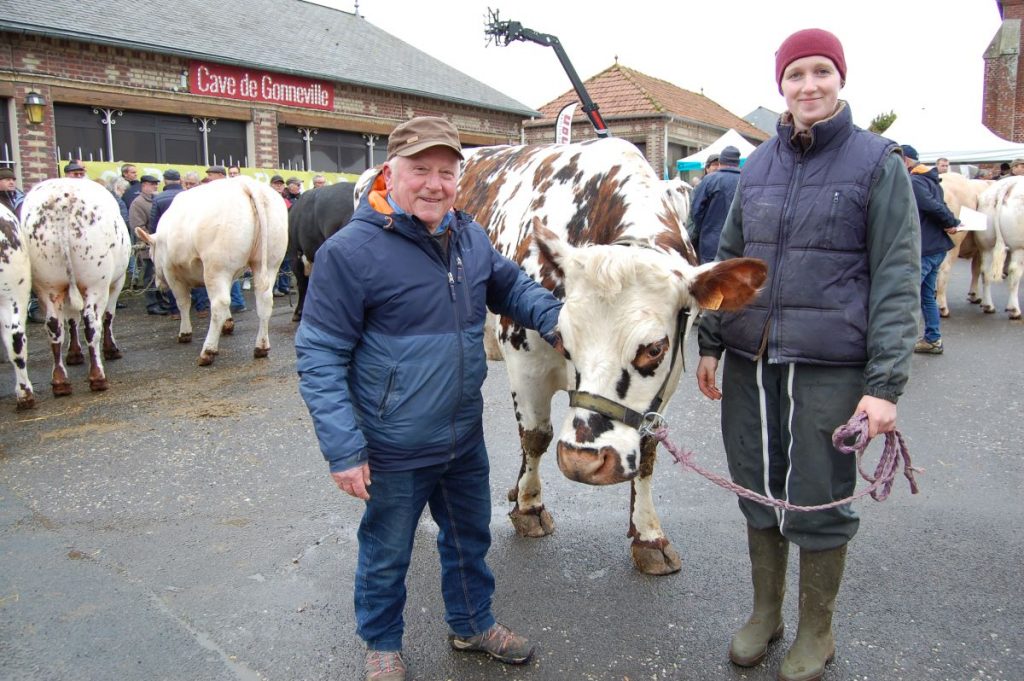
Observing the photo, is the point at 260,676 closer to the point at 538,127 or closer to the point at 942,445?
the point at 942,445

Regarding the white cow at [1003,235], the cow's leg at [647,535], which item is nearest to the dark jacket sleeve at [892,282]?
the cow's leg at [647,535]

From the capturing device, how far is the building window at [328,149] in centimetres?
1686

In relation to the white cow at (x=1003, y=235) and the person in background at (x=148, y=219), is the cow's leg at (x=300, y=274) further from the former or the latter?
the white cow at (x=1003, y=235)

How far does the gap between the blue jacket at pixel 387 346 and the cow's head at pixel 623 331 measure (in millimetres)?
388

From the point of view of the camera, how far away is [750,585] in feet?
10.5

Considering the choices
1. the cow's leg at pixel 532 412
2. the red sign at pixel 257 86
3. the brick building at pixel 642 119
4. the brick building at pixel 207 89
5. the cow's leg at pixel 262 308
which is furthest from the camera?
the brick building at pixel 642 119

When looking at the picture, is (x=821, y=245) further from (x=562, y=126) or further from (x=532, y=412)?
(x=562, y=126)

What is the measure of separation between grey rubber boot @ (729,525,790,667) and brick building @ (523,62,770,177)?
21.0 meters

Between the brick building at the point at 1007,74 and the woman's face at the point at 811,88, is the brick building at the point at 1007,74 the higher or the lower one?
the higher one

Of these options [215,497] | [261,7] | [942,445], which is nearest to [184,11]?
[261,7]

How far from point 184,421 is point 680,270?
15.0ft

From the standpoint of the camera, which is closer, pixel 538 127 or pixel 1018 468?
pixel 1018 468

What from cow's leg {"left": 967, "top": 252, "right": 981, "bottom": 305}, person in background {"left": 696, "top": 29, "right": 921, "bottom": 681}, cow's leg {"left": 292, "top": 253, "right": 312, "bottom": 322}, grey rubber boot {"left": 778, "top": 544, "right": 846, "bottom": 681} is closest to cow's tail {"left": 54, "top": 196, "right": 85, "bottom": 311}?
cow's leg {"left": 292, "top": 253, "right": 312, "bottom": 322}

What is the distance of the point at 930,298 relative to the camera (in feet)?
24.2
